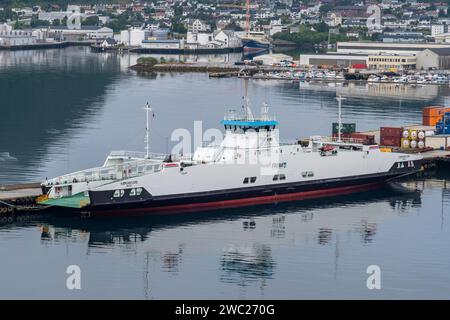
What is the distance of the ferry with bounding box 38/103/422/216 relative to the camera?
3672 cm

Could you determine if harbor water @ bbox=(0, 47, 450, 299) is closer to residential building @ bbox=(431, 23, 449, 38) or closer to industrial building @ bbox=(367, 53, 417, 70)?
industrial building @ bbox=(367, 53, 417, 70)

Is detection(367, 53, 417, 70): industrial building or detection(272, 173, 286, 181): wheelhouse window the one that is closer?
detection(272, 173, 286, 181): wheelhouse window

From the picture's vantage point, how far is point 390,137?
1932 inches

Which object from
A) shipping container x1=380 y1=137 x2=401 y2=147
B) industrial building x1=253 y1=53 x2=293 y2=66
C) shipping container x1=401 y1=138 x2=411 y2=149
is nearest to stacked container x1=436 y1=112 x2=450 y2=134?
shipping container x1=401 y1=138 x2=411 y2=149

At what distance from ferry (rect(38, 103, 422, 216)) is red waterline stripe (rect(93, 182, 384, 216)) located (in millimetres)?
31

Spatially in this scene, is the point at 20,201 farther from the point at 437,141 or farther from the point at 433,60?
the point at 433,60

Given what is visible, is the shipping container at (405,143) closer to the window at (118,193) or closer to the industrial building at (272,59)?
the window at (118,193)

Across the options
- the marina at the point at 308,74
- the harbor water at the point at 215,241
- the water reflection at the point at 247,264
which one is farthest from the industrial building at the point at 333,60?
the water reflection at the point at 247,264

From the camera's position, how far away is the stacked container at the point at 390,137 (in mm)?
48875

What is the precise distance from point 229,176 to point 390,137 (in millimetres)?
12354

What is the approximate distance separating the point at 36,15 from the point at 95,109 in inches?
3803

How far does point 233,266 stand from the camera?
1235 inches

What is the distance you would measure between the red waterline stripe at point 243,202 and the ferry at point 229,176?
0.10 feet
